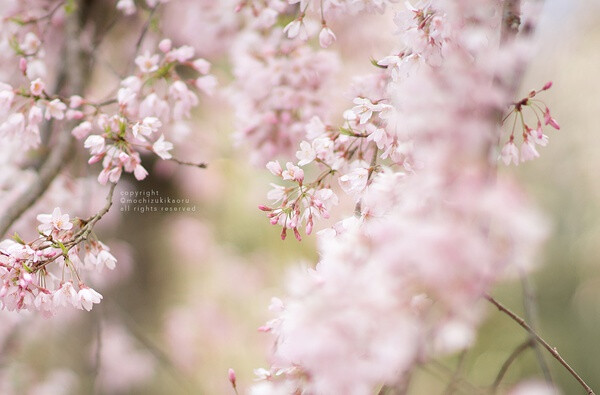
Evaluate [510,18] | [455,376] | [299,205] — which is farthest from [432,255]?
[299,205]

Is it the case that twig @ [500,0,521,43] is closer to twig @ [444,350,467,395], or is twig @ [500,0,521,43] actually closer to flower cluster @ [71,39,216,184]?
twig @ [444,350,467,395]

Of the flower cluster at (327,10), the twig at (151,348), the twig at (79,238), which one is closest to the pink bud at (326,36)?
the flower cluster at (327,10)

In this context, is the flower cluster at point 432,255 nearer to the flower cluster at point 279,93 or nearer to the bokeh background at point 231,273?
the bokeh background at point 231,273

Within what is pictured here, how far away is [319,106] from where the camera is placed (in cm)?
146

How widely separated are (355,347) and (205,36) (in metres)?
1.57

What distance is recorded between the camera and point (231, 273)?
135 inches

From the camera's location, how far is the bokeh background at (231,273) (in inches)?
92.0

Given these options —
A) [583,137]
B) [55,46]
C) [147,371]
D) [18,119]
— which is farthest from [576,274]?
[18,119]

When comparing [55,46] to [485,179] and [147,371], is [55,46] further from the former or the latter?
[485,179]

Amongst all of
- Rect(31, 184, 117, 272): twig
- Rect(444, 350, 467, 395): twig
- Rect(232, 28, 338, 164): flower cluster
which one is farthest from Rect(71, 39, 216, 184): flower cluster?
Rect(444, 350, 467, 395): twig

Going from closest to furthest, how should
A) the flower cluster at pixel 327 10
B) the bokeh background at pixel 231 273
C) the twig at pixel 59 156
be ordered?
the flower cluster at pixel 327 10 → the twig at pixel 59 156 → the bokeh background at pixel 231 273

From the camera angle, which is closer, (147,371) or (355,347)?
(355,347)

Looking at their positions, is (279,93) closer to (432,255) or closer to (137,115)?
(137,115)

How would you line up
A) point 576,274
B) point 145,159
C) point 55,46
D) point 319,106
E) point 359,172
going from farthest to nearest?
point 576,274
point 145,159
point 55,46
point 319,106
point 359,172
